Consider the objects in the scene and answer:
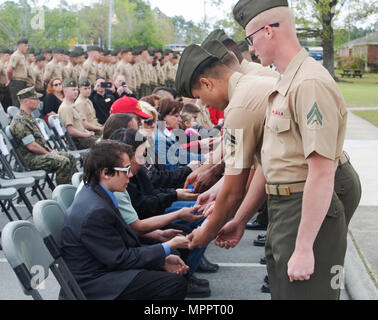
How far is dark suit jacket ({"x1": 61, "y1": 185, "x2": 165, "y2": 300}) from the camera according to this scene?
3.12 meters

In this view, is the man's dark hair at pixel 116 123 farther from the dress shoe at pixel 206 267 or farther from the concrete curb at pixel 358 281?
the concrete curb at pixel 358 281

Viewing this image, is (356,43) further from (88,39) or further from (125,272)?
(125,272)

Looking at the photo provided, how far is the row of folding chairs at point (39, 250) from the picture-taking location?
2727 millimetres

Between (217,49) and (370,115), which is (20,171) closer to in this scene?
(217,49)

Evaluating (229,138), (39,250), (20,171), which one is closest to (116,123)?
(39,250)

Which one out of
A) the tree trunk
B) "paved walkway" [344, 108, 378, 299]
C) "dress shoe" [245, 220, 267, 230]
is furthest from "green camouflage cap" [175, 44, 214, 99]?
the tree trunk

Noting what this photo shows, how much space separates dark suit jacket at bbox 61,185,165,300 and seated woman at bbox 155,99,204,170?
2.58 meters

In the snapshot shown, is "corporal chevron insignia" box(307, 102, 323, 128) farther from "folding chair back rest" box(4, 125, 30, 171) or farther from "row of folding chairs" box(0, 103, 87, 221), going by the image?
"folding chair back rest" box(4, 125, 30, 171)

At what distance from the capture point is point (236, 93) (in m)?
2.84

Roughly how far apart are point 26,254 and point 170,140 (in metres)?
3.78

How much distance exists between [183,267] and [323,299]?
1367 mm

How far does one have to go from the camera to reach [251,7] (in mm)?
2525

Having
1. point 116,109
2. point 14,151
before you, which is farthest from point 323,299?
point 14,151

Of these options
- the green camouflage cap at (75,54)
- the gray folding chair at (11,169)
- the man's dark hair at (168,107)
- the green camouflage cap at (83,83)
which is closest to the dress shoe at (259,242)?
the man's dark hair at (168,107)
